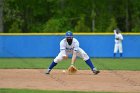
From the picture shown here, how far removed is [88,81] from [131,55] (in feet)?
49.6

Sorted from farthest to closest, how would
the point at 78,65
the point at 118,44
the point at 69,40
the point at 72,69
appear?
1. the point at 118,44
2. the point at 78,65
3. the point at 72,69
4. the point at 69,40

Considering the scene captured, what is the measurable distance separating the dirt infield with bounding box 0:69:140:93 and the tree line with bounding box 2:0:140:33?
27.8m

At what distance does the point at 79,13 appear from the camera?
153 feet

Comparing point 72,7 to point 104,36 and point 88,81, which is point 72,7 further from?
point 88,81

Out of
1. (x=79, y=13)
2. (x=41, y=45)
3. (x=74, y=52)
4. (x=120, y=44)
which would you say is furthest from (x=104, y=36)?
(x=79, y=13)

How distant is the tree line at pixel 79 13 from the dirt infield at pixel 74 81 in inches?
1093

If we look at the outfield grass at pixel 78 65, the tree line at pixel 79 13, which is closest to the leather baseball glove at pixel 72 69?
the outfield grass at pixel 78 65

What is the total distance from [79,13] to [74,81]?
3274cm

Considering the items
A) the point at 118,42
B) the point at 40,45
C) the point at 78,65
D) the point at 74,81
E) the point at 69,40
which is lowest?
the point at 78,65

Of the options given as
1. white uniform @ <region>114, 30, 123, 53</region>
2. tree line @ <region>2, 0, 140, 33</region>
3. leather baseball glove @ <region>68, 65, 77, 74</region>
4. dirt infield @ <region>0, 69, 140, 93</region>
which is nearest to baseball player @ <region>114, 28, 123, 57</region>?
white uniform @ <region>114, 30, 123, 53</region>

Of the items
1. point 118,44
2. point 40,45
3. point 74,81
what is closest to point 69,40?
point 74,81

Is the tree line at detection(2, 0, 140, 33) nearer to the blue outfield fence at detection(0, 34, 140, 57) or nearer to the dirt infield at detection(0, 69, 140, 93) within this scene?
the blue outfield fence at detection(0, 34, 140, 57)

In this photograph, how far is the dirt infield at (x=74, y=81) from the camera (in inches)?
498

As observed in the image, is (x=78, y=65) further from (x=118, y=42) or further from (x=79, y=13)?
(x=79, y=13)
